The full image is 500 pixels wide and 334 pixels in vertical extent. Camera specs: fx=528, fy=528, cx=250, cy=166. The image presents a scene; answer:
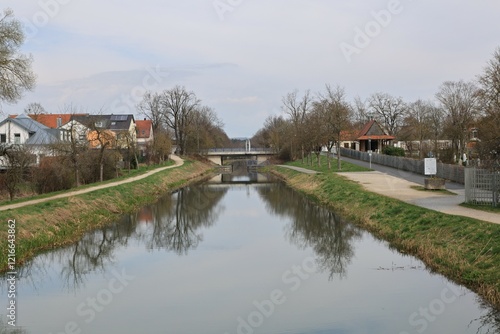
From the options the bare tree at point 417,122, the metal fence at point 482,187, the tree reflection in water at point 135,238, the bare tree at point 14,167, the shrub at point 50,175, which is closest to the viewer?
the tree reflection in water at point 135,238

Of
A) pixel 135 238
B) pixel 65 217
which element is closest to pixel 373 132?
pixel 135 238

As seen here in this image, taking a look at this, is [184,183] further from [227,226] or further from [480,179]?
[480,179]

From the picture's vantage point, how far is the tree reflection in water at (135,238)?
52.2ft

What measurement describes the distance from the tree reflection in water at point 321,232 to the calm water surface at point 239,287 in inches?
2.9

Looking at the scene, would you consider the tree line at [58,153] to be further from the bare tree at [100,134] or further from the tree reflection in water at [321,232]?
the tree reflection in water at [321,232]

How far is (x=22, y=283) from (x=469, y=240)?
12.4 metres

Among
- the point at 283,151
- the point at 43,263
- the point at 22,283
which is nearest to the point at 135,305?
the point at 22,283

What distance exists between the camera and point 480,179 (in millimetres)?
21703

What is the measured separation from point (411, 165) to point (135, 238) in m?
31.1

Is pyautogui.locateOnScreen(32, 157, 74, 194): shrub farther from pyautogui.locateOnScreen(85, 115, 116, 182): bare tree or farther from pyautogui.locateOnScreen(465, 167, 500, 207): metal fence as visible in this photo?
pyautogui.locateOnScreen(465, 167, 500, 207): metal fence

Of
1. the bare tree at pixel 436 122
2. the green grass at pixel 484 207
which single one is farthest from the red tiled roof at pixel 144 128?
the green grass at pixel 484 207

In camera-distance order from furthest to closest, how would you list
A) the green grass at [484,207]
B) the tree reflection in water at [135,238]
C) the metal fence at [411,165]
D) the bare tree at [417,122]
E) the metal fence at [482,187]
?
the bare tree at [417,122], the metal fence at [411,165], the metal fence at [482,187], the green grass at [484,207], the tree reflection in water at [135,238]

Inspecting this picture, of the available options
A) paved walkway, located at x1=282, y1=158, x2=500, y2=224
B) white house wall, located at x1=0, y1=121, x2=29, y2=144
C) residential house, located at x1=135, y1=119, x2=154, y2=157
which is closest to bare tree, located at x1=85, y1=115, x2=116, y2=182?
paved walkway, located at x1=282, y1=158, x2=500, y2=224

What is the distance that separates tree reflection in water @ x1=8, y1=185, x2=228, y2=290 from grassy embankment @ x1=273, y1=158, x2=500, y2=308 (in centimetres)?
752
